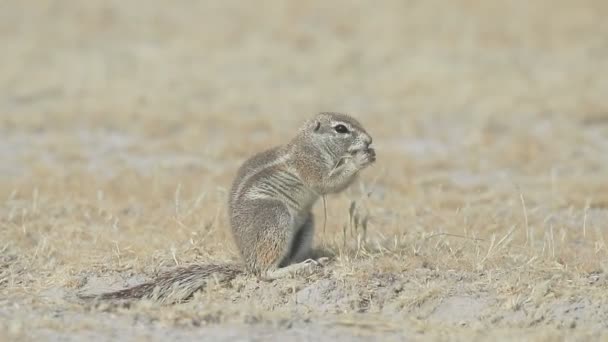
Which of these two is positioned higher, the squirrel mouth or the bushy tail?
the squirrel mouth

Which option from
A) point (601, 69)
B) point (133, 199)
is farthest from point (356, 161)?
point (601, 69)

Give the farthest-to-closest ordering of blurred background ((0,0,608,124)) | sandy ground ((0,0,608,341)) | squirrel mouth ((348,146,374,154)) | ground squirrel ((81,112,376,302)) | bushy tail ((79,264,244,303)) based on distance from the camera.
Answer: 1. blurred background ((0,0,608,124))
2. squirrel mouth ((348,146,374,154))
3. ground squirrel ((81,112,376,302))
4. bushy tail ((79,264,244,303))
5. sandy ground ((0,0,608,341))

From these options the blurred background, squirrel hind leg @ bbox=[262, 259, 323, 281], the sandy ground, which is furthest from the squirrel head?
the blurred background

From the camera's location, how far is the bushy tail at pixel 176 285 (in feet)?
21.8

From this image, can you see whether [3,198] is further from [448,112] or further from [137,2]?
[137,2]

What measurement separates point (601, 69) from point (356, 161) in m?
9.47

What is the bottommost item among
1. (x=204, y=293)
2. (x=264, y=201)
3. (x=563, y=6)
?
(x=204, y=293)

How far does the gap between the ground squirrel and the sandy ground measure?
0.55ft

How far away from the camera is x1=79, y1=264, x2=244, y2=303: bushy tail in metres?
6.64

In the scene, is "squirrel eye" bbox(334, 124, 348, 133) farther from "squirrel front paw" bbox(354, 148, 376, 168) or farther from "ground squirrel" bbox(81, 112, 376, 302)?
"squirrel front paw" bbox(354, 148, 376, 168)

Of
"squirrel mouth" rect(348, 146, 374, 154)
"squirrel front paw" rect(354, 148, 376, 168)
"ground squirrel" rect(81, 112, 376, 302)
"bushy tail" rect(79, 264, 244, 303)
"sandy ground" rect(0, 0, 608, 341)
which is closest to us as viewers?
"sandy ground" rect(0, 0, 608, 341)

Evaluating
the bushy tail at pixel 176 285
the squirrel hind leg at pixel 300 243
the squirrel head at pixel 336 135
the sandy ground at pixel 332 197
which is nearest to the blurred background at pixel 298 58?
the sandy ground at pixel 332 197

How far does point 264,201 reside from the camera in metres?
6.95

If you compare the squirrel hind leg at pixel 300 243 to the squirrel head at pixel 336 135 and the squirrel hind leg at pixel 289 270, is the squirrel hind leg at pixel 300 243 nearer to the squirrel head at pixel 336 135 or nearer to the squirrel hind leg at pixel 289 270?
the squirrel hind leg at pixel 289 270
